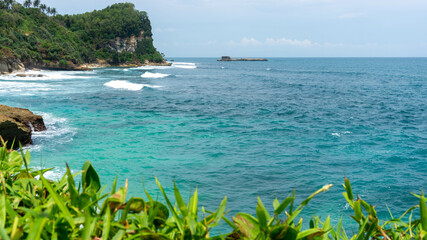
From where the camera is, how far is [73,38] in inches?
3287

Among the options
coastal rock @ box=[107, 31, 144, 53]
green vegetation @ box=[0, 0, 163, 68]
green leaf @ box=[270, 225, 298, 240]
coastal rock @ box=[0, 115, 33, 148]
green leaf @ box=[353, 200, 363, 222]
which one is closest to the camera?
green leaf @ box=[270, 225, 298, 240]

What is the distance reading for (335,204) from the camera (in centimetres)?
834

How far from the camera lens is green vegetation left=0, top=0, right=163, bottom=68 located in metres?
57.7

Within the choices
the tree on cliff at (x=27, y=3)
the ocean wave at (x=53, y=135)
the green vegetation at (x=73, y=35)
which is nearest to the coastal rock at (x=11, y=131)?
the ocean wave at (x=53, y=135)

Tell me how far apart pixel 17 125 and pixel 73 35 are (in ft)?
269

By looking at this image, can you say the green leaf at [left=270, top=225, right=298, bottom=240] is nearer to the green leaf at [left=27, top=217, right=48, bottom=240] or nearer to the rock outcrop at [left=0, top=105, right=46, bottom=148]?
the green leaf at [left=27, top=217, right=48, bottom=240]

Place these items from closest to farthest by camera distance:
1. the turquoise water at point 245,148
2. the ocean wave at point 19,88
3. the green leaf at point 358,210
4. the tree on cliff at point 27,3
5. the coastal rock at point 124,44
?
the green leaf at point 358,210 < the turquoise water at point 245,148 < the ocean wave at point 19,88 < the tree on cliff at point 27,3 < the coastal rock at point 124,44

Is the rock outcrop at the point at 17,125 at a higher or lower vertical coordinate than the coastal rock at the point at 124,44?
lower

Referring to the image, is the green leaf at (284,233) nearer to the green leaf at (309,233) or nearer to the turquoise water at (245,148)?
the green leaf at (309,233)

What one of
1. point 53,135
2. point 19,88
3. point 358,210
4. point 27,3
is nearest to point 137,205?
point 358,210

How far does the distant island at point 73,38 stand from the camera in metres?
54.8

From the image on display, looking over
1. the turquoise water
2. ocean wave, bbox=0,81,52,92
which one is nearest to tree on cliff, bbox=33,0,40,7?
ocean wave, bbox=0,81,52,92

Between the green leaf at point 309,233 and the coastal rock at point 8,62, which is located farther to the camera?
the coastal rock at point 8,62

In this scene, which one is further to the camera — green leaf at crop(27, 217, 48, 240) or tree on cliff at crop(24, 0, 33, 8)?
tree on cliff at crop(24, 0, 33, 8)
